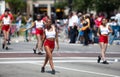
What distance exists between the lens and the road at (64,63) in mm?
16859

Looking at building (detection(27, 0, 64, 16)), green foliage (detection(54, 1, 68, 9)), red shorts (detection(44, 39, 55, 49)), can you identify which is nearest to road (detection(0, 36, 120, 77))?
red shorts (detection(44, 39, 55, 49))

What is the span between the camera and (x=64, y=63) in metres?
19.9

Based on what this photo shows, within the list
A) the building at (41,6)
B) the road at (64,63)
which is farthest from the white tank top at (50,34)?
the building at (41,6)

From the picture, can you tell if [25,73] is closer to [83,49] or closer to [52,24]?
[52,24]

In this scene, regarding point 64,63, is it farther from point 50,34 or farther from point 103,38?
point 50,34

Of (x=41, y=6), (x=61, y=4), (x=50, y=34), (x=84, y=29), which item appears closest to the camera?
(x=50, y=34)

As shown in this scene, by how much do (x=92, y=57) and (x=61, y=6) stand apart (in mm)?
53965

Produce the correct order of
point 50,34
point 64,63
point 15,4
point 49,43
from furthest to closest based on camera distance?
point 15,4
point 64,63
point 50,34
point 49,43

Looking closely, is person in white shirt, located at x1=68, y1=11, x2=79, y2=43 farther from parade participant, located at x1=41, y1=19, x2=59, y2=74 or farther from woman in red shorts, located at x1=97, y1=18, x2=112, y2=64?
parade participant, located at x1=41, y1=19, x2=59, y2=74

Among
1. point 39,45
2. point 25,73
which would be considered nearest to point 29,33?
point 39,45

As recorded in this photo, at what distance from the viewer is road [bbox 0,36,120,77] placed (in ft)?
55.3

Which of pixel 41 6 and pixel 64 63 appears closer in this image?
pixel 64 63

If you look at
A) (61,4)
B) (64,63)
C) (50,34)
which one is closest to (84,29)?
(64,63)

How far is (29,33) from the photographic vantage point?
111 ft
